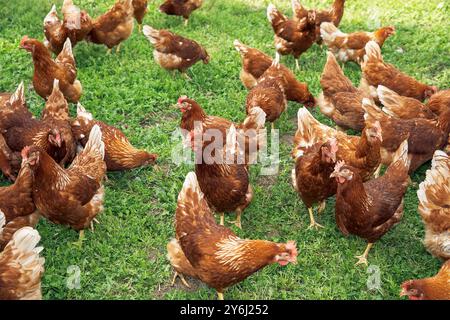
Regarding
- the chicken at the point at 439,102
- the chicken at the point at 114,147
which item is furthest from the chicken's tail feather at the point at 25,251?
the chicken at the point at 439,102

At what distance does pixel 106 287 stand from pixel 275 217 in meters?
2.13

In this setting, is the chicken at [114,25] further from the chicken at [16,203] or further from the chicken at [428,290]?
the chicken at [428,290]

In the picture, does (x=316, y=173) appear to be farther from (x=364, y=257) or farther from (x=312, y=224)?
(x=364, y=257)

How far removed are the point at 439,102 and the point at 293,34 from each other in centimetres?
269

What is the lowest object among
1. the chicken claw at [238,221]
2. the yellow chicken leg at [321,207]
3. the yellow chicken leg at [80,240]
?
the yellow chicken leg at [321,207]

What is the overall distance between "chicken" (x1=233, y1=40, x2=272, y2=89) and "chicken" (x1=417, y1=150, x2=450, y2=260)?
3047mm

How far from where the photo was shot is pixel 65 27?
25.2 ft

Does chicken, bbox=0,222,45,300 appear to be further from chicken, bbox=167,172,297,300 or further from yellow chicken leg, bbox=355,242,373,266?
yellow chicken leg, bbox=355,242,373,266

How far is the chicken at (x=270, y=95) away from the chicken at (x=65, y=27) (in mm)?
3110

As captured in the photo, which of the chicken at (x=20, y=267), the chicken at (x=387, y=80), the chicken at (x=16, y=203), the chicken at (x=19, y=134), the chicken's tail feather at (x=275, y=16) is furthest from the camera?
the chicken's tail feather at (x=275, y=16)

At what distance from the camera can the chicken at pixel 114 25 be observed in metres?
8.12

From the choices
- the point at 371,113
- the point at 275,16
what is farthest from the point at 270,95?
the point at 275,16

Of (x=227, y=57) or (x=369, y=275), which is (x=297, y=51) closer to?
(x=227, y=57)

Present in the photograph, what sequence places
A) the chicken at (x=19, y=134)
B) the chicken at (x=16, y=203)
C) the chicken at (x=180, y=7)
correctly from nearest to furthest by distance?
1. the chicken at (x=16, y=203)
2. the chicken at (x=19, y=134)
3. the chicken at (x=180, y=7)
